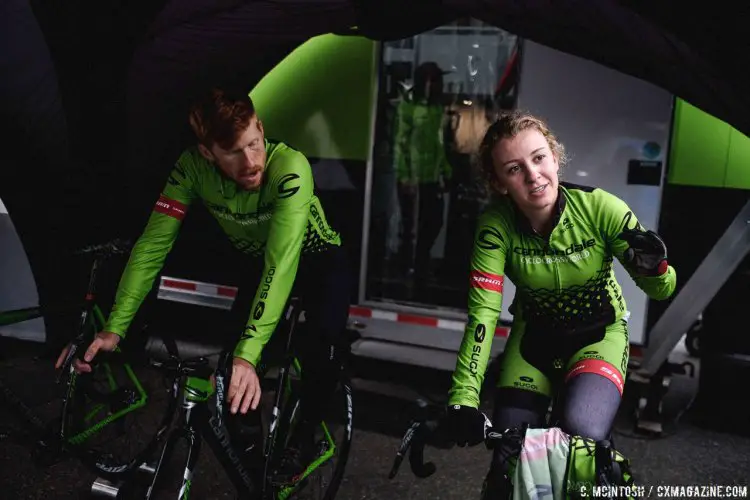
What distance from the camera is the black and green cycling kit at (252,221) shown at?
2744mm

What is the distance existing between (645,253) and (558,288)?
42 centimetres

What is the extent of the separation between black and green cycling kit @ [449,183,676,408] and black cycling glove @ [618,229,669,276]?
15 cm

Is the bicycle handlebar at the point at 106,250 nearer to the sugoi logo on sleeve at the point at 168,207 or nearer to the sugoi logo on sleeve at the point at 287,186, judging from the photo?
the sugoi logo on sleeve at the point at 168,207

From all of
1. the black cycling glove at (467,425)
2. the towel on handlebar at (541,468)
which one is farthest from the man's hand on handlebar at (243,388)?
the towel on handlebar at (541,468)

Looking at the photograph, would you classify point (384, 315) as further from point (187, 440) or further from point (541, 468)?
point (541, 468)

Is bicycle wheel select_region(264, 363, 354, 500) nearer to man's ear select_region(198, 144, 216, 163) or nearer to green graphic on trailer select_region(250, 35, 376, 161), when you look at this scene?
man's ear select_region(198, 144, 216, 163)

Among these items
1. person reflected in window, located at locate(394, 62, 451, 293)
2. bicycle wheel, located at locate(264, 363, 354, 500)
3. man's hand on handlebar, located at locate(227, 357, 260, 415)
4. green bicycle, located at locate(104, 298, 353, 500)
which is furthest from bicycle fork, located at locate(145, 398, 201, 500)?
person reflected in window, located at locate(394, 62, 451, 293)

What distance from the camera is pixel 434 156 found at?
6379 mm

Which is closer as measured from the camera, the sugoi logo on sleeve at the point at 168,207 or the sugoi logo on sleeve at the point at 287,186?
the sugoi logo on sleeve at the point at 287,186

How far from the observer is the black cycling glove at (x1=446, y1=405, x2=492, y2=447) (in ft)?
6.86

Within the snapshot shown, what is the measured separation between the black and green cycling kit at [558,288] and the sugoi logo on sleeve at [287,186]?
2.59 feet

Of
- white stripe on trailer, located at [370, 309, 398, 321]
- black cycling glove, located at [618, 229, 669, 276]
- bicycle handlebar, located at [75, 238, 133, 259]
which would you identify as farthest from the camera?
white stripe on trailer, located at [370, 309, 398, 321]

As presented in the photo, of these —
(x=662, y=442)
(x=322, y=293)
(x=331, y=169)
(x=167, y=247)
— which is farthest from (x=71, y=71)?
(x=662, y=442)

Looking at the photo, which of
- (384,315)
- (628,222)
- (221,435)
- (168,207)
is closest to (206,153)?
(168,207)
